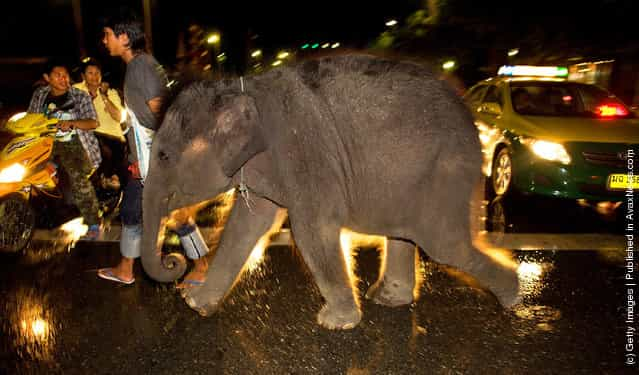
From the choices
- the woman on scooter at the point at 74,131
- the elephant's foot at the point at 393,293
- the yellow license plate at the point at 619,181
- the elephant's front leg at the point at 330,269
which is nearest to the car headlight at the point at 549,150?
the yellow license plate at the point at 619,181

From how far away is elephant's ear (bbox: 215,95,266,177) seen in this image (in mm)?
2943

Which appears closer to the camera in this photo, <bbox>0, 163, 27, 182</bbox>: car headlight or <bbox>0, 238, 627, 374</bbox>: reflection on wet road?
<bbox>0, 238, 627, 374</bbox>: reflection on wet road

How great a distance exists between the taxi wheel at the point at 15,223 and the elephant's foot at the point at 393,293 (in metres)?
3.44

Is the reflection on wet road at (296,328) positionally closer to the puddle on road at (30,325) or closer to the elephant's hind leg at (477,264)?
the puddle on road at (30,325)

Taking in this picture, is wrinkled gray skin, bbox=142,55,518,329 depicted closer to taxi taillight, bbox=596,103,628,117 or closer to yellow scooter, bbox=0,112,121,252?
yellow scooter, bbox=0,112,121,252

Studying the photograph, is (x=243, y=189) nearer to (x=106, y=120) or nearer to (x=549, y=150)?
(x=106, y=120)

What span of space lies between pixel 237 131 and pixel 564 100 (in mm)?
6021

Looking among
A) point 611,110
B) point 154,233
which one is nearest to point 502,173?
point 611,110

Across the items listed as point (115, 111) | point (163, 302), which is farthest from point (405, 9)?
point (163, 302)

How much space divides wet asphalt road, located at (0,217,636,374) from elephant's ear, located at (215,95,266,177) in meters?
1.16

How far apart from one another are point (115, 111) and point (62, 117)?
1.74 ft

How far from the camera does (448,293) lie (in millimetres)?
4086

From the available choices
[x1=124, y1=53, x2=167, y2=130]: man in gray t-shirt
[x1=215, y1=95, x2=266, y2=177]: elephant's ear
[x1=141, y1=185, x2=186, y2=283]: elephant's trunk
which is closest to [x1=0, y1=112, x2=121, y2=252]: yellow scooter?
[x1=124, y1=53, x2=167, y2=130]: man in gray t-shirt

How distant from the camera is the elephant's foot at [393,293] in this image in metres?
3.80
